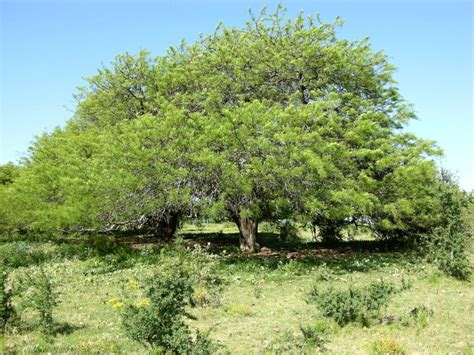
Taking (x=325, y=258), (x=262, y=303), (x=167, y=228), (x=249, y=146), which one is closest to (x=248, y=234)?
(x=325, y=258)

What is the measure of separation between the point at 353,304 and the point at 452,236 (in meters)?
6.76

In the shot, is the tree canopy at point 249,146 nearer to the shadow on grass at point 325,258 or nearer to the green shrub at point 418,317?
the shadow on grass at point 325,258

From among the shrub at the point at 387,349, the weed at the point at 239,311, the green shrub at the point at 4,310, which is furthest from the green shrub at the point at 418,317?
the green shrub at the point at 4,310

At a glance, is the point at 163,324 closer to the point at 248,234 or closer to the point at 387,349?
the point at 387,349

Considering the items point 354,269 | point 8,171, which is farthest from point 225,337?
point 8,171

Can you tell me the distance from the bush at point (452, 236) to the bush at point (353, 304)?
16.9 ft

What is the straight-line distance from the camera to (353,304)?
28.1 feet

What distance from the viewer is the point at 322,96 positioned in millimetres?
18266

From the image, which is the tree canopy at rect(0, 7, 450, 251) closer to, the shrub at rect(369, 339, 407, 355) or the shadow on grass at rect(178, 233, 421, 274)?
the shadow on grass at rect(178, 233, 421, 274)

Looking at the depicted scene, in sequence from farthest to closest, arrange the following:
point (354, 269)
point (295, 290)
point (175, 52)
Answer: point (175, 52) < point (354, 269) < point (295, 290)

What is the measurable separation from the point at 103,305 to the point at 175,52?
552 inches

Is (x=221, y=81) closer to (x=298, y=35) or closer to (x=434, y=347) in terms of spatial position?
(x=298, y=35)

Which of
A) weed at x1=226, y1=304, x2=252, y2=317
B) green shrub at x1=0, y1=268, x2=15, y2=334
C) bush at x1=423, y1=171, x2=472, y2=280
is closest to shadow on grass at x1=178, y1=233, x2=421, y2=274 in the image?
bush at x1=423, y1=171, x2=472, y2=280

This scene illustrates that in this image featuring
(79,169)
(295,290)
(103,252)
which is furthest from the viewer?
(103,252)
